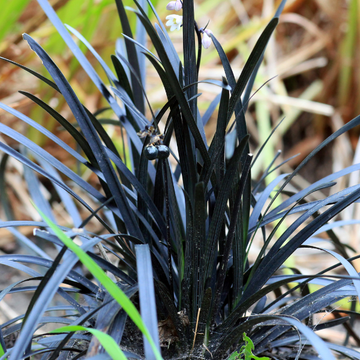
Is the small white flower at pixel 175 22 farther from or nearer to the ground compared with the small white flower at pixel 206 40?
farther from the ground

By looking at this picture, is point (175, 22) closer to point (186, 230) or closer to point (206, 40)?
point (206, 40)

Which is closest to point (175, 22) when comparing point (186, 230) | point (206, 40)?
point (206, 40)

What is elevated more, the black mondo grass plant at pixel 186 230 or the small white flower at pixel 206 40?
the small white flower at pixel 206 40

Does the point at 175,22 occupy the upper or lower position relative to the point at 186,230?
upper

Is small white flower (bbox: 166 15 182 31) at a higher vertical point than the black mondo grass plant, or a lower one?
higher

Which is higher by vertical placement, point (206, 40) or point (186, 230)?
point (206, 40)

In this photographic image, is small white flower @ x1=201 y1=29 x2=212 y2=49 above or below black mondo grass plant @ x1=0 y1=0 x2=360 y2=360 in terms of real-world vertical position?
above

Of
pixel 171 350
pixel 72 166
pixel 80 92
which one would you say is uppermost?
pixel 80 92

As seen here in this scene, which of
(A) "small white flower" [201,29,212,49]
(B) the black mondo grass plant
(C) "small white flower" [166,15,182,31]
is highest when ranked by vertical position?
(C) "small white flower" [166,15,182,31]

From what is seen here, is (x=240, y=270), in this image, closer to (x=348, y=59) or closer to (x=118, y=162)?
(x=118, y=162)

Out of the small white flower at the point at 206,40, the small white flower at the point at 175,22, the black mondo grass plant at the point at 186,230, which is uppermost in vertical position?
the small white flower at the point at 175,22

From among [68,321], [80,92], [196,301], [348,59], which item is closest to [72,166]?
[80,92]
